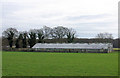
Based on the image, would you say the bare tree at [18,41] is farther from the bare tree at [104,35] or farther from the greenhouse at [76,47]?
the bare tree at [104,35]

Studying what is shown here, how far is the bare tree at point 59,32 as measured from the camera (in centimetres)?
9534

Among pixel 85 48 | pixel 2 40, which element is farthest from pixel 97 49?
pixel 2 40

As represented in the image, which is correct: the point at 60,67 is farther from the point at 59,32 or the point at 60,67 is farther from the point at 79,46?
the point at 59,32

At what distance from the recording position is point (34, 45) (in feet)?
270

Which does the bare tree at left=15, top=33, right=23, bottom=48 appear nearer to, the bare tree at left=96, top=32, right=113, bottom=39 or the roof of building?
the roof of building

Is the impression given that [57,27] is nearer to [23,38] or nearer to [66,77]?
[23,38]

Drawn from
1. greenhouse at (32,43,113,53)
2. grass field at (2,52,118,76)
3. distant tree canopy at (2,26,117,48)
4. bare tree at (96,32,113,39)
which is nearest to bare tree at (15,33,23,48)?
distant tree canopy at (2,26,117,48)

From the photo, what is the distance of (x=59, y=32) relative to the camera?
9519 centimetres

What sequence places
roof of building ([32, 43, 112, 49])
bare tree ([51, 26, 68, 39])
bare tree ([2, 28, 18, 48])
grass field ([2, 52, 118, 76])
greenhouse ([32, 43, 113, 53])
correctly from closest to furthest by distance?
grass field ([2, 52, 118, 76]) → greenhouse ([32, 43, 113, 53]) → roof of building ([32, 43, 112, 49]) → bare tree ([2, 28, 18, 48]) → bare tree ([51, 26, 68, 39])

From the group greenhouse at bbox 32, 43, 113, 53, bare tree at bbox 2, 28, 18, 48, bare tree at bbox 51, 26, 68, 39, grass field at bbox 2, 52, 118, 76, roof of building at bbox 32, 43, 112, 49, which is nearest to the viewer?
grass field at bbox 2, 52, 118, 76

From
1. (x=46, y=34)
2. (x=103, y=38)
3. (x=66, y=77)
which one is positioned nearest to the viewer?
(x=66, y=77)

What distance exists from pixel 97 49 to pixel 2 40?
3928 centimetres

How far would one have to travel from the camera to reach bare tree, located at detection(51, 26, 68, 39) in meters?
95.3

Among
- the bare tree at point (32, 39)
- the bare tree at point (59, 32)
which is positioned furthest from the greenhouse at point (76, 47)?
the bare tree at point (59, 32)
